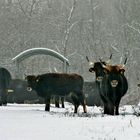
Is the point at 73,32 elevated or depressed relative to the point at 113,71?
elevated

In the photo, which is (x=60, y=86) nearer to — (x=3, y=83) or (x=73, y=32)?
(x=3, y=83)

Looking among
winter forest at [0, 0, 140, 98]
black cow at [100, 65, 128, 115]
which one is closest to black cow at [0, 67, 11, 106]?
black cow at [100, 65, 128, 115]

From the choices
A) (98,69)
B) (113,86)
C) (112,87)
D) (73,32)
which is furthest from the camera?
(73,32)

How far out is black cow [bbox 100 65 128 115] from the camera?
1637 cm

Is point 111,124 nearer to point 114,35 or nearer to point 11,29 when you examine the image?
point 11,29

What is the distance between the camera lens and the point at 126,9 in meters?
54.8

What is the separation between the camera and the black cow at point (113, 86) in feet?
53.7

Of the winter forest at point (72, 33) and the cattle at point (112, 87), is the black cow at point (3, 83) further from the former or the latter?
the winter forest at point (72, 33)

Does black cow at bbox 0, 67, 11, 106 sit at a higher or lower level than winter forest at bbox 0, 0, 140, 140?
lower

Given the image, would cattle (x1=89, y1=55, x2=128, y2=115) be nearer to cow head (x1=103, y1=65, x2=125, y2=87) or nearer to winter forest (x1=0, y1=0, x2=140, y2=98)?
cow head (x1=103, y1=65, x2=125, y2=87)

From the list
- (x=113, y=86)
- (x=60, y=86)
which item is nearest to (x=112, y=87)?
(x=113, y=86)

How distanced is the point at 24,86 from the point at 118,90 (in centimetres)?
1429

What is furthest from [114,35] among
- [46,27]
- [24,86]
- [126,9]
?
[24,86]

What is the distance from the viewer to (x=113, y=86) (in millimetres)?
16094
